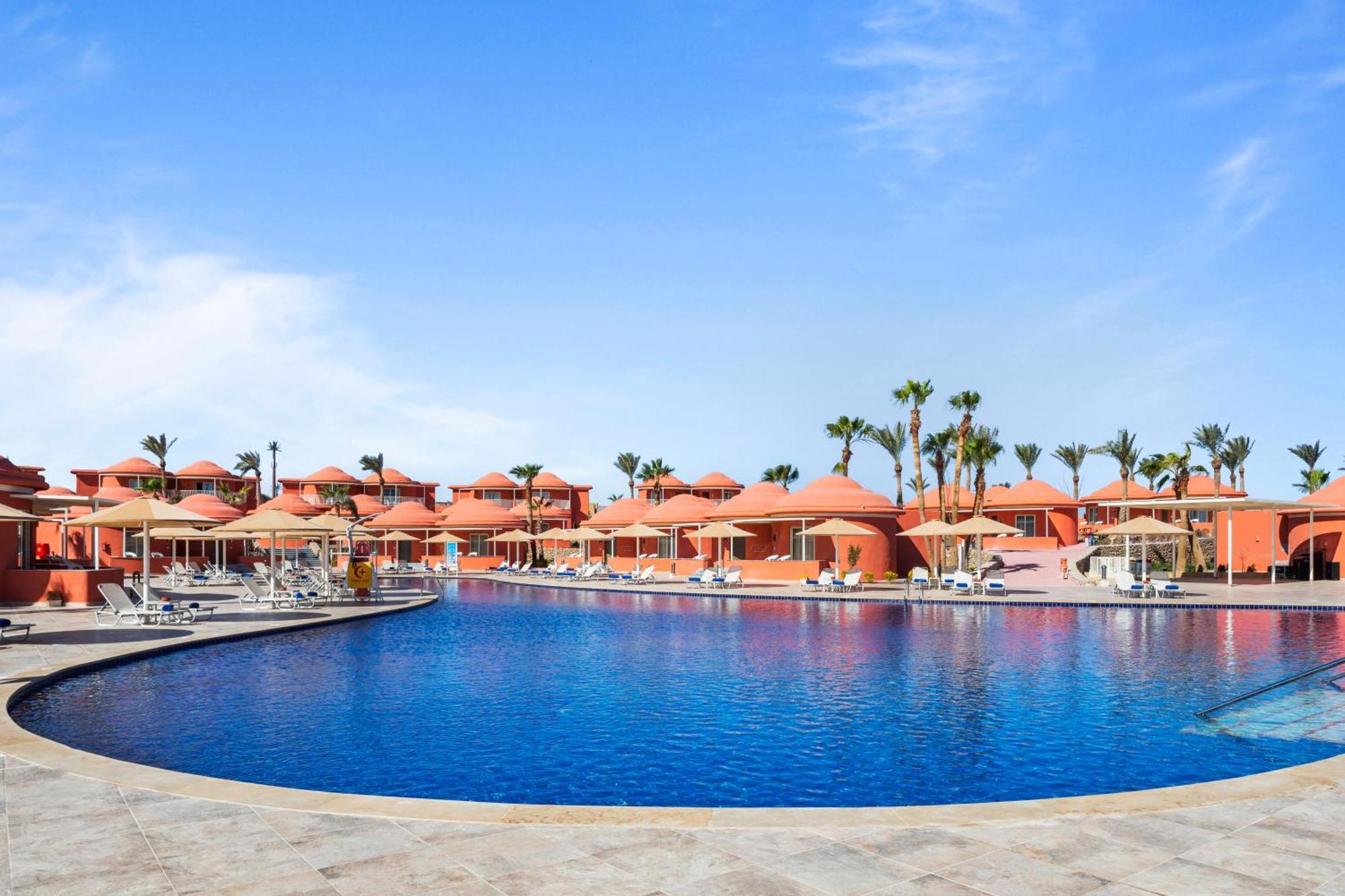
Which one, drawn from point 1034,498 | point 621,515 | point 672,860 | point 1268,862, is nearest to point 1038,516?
point 1034,498

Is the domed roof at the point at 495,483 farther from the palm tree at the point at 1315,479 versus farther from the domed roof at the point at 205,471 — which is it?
the palm tree at the point at 1315,479

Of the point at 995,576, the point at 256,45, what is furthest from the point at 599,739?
the point at 995,576

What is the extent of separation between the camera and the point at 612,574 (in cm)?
3900

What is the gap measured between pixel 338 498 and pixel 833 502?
42220mm

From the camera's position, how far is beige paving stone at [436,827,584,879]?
16.6ft

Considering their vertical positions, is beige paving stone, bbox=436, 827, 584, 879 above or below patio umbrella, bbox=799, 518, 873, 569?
below

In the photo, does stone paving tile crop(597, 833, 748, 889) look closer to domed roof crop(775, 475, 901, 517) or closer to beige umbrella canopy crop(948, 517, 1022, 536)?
beige umbrella canopy crop(948, 517, 1022, 536)

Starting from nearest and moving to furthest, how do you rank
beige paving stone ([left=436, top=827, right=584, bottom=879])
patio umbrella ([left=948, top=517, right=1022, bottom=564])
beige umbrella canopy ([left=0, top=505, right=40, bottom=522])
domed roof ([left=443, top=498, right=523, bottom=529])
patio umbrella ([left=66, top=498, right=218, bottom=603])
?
1. beige paving stone ([left=436, top=827, right=584, bottom=879])
2. beige umbrella canopy ([left=0, top=505, right=40, bottom=522])
3. patio umbrella ([left=66, top=498, right=218, bottom=603])
4. patio umbrella ([left=948, top=517, right=1022, bottom=564])
5. domed roof ([left=443, top=498, right=523, bottom=529])

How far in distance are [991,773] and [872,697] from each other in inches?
137

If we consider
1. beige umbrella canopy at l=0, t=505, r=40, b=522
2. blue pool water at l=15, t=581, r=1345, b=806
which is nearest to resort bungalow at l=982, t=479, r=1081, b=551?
blue pool water at l=15, t=581, r=1345, b=806

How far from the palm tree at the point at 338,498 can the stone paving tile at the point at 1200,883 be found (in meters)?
62.8

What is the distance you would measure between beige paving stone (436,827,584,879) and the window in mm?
29730

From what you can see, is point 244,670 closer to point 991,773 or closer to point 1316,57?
point 991,773

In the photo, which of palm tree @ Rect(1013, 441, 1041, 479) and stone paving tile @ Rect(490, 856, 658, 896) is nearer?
stone paving tile @ Rect(490, 856, 658, 896)
